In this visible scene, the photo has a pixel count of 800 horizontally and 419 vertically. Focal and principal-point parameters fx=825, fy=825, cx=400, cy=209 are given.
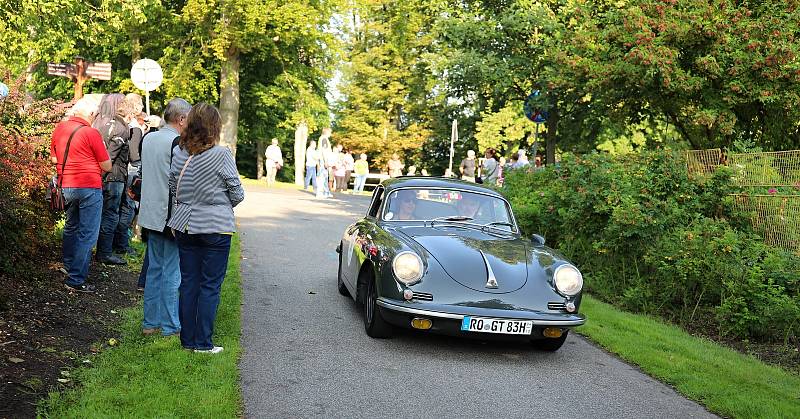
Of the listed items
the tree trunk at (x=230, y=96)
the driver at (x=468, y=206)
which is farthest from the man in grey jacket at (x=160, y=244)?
the tree trunk at (x=230, y=96)

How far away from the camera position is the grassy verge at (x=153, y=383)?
500 centimetres

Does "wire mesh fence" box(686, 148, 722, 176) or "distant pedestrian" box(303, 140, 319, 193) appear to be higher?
"wire mesh fence" box(686, 148, 722, 176)

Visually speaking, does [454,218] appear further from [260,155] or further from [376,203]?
[260,155]

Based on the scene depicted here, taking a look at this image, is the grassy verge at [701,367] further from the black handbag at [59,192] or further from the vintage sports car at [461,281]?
the black handbag at [59,192]

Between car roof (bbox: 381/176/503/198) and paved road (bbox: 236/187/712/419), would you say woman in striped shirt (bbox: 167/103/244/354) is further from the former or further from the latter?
car roof (bbox: 381/176/503/198)

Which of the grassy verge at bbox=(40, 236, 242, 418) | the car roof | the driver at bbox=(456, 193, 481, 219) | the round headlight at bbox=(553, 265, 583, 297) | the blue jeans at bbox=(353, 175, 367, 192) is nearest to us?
the grassy verge at bbox=(40, 236, 242, 418)

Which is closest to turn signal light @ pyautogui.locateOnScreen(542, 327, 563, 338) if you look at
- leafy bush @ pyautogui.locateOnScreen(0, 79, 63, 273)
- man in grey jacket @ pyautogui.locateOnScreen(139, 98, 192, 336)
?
man in grey jacket @ pyautogui.locateOnScreen(139, 98, 192, 336)

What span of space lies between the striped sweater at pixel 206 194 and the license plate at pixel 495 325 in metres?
2.11

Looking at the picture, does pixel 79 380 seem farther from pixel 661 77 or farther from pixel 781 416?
pixel 661 77

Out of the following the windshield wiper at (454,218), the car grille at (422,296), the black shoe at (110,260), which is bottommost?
the black shoe at (110,260)

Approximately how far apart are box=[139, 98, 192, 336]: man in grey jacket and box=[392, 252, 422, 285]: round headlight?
6.15ft

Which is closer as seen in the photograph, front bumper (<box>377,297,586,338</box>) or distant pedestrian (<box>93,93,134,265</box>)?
front bumper (<box>377,297,586,338</box>)

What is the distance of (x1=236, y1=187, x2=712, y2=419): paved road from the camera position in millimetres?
5621

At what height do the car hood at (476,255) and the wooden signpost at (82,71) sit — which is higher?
the wooden signpost at (82,71)
